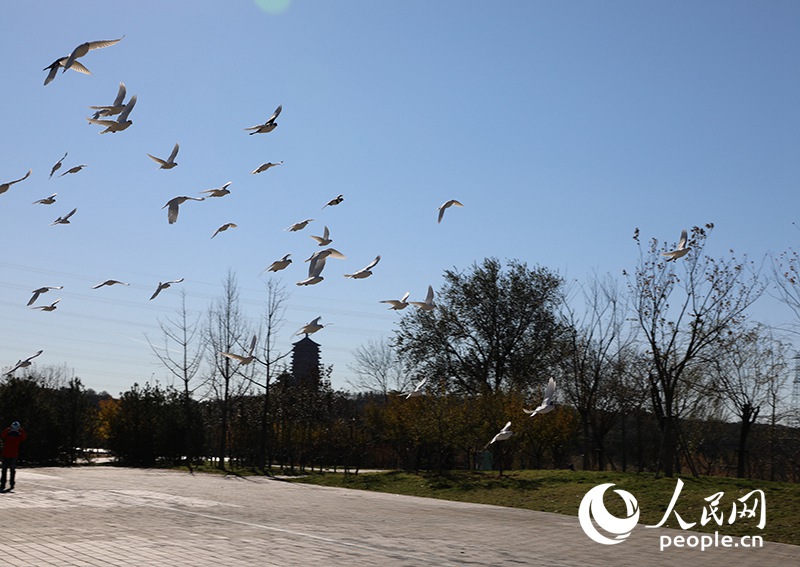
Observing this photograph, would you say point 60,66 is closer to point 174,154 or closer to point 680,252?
point 174,154

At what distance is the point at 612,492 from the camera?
21.5 m

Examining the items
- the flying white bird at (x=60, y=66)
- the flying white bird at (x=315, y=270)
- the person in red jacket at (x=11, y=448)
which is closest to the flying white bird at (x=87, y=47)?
the flying white bird at (x=60, y=66)

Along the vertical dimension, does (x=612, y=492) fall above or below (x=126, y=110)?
below

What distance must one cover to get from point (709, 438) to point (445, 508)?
2656 cm

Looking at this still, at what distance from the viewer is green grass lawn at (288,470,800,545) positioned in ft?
56.0

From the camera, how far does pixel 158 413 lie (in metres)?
40.9

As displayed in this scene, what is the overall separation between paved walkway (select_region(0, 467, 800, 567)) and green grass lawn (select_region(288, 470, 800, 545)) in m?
1.25

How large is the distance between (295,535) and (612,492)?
36.0ft

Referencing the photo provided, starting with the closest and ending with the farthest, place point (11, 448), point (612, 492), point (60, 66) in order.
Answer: point (60, 66)
point (11, 448)
point (612, 492)

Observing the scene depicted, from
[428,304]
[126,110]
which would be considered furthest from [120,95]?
[428,304]

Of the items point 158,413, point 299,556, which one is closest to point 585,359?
point 158,413

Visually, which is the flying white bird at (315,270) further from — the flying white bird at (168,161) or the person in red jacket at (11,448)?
the person in red jacket at (11,448)

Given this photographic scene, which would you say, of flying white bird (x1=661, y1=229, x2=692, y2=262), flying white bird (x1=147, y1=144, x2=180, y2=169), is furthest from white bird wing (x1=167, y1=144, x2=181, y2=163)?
flying white bird (x1=661, y1=229, x2=692, y2=262)

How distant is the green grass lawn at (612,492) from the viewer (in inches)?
672
